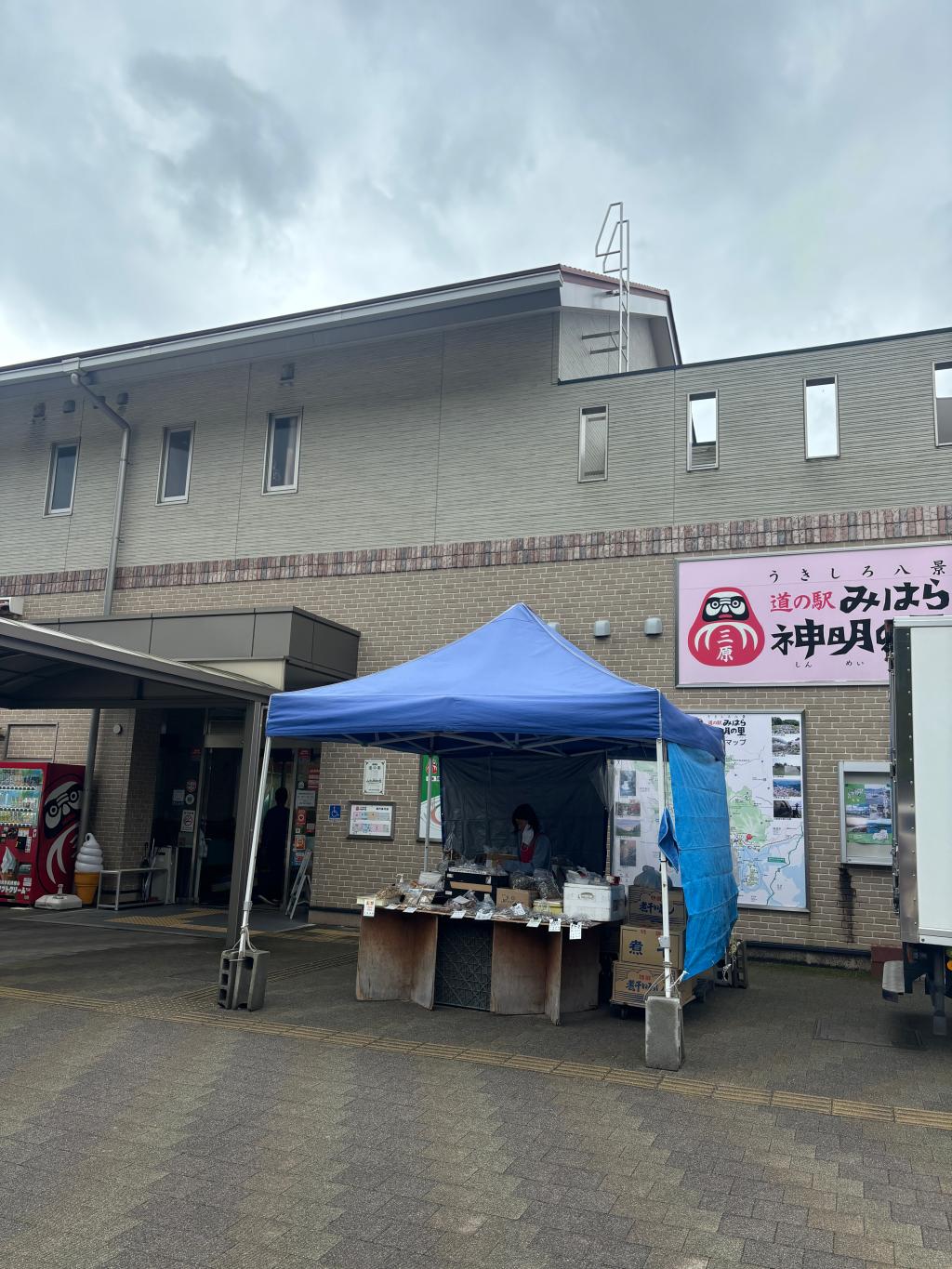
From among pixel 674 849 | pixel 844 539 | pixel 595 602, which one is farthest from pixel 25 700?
pixel 844 539

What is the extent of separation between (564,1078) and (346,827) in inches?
290

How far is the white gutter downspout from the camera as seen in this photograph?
14625 mm

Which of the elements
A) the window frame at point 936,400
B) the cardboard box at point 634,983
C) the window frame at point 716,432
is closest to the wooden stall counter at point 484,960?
the cardboard box at point 634,983

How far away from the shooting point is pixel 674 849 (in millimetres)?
7055

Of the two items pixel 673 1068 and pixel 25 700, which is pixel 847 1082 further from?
pixel 25 700

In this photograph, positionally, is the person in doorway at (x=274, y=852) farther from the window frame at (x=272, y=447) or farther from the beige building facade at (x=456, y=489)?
the window frame at (x=272, y=447)

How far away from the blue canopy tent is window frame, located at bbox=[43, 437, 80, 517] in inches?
367

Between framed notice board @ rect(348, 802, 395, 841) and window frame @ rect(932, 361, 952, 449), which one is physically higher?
window frame @ rect(932, 361, 952, 449)

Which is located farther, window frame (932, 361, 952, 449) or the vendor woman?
window frame (932, 361, 952, 449)

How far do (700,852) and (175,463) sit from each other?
440 inches

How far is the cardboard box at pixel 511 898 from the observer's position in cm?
803

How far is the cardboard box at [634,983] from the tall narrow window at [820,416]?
271 inches

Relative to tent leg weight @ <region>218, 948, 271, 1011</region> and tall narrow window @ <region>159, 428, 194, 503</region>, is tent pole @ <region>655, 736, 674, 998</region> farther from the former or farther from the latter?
tall narrow window @ <region>159, 428, 194, 503</region>

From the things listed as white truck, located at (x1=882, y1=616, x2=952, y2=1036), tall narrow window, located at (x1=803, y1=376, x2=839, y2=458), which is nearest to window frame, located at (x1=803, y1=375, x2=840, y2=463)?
tall narrow window, located at (x1=803, y1=376, x2=839, y2=458)
